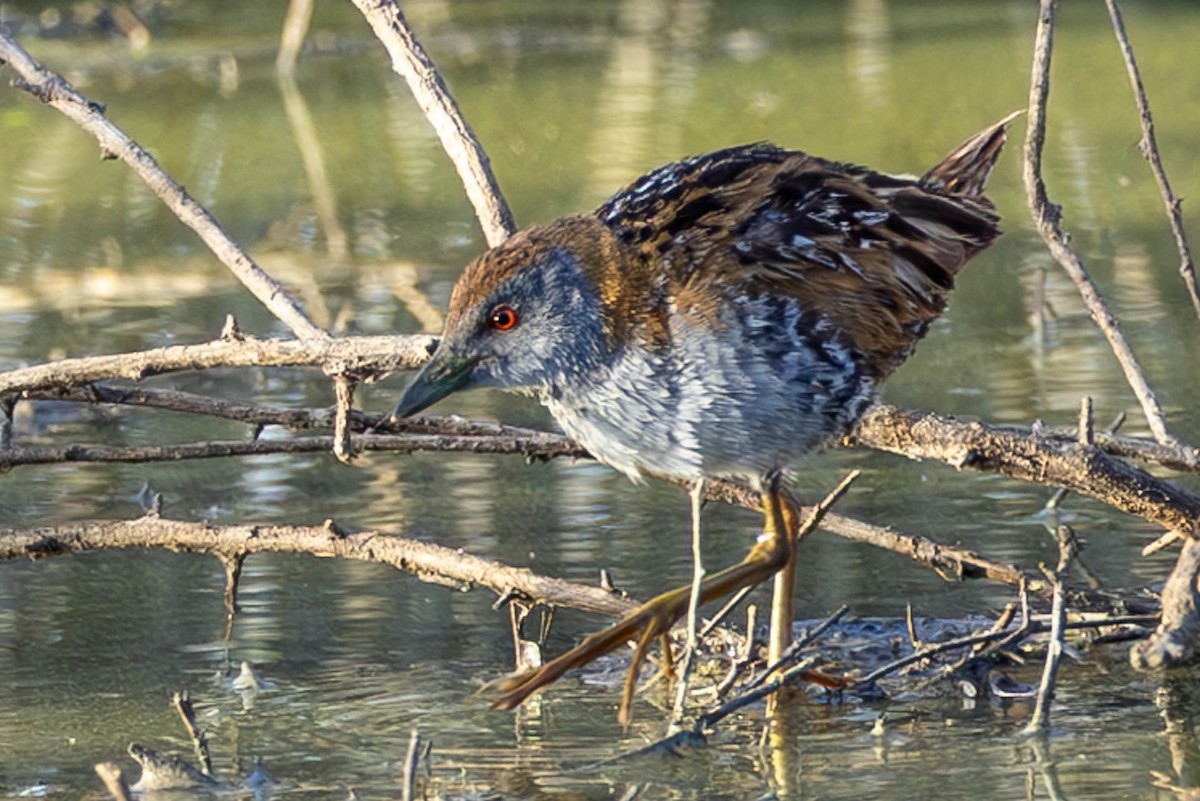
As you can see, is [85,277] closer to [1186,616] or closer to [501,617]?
[501,617]

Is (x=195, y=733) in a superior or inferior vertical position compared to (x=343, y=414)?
inferior

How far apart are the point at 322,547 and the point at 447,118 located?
1279mm

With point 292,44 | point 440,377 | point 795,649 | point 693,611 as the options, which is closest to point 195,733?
point 440,377

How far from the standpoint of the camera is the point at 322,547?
17.0 feet

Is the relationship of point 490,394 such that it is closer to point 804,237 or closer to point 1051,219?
point 1051,219

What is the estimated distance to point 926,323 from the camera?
510cm

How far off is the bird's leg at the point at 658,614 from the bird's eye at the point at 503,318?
0.68 meters

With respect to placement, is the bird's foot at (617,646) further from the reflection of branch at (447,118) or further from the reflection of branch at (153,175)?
the reflection of branch at (447,118)

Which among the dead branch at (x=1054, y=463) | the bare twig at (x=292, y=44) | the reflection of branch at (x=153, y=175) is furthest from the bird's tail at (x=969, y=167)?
the bare twig at (x=292, y=44)

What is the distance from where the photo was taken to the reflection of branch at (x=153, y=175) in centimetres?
528

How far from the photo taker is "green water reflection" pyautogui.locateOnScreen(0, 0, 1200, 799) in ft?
15.3

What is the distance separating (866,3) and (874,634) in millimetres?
12425

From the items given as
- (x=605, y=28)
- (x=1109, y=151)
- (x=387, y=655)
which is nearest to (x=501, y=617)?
(x=387, y=655)

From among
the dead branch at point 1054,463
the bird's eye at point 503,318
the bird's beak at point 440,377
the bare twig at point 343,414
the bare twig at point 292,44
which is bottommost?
the dead branch at point 1054,463
